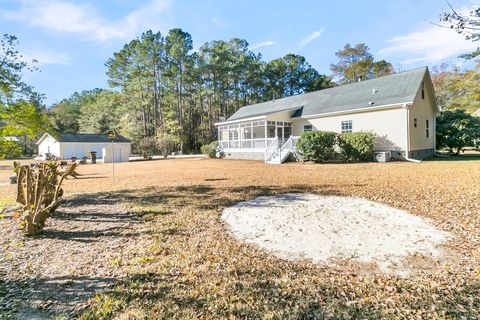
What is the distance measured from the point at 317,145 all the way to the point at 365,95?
631cm

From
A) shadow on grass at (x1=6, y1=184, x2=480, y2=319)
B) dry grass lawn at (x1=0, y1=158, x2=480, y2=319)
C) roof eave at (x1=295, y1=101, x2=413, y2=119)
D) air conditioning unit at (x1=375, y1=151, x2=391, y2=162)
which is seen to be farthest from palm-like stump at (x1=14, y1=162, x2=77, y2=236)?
roof eave at (x1=295, y1=101, x2=413, y2=119)

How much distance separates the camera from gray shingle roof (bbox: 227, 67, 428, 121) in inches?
611

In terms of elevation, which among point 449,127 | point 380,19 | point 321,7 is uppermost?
point 321,7

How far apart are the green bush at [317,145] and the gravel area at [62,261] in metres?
12.1

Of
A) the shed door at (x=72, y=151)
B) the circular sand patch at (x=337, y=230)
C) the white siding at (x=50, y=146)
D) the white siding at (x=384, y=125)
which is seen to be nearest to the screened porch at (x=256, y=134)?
the white siding at (x=384, y=125)

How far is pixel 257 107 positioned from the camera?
27.5 meters

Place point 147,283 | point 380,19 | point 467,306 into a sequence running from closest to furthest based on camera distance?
A: point 467,306 → point 147,283 → point 380,19

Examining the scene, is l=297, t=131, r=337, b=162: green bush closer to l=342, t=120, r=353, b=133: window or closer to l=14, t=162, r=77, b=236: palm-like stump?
l=342, t=120, r=353, b=133: window

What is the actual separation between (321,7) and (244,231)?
12077 mm

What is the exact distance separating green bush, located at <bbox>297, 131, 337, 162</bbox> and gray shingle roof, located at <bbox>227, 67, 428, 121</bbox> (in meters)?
3.54

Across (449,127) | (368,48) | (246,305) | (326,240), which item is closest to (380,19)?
(326,240)

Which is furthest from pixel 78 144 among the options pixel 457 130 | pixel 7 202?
pixel 457 130

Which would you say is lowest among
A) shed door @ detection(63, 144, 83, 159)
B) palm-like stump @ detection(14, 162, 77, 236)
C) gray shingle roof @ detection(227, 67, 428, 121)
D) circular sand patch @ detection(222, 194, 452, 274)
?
circular sand patch @ detection(222, 194, 452, 274)

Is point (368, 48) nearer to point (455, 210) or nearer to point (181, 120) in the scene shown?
point (181, 120)
